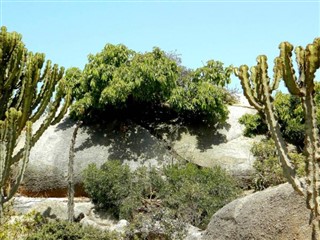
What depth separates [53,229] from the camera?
1343 centimetres

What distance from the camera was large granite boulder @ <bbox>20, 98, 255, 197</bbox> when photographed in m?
20.0

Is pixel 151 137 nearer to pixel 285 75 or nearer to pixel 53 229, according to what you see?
pixel 53 229

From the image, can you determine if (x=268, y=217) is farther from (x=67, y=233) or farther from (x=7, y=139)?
(x=67, y=233)

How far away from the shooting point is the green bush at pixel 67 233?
43.3ft

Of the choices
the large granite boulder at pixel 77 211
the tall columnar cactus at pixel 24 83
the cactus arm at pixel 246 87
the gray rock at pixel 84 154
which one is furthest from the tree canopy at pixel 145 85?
the cactus arm at pixel 246 87

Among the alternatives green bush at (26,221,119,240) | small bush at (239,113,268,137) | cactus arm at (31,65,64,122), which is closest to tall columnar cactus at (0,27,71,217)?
cactus arm at (31,65,64,122)

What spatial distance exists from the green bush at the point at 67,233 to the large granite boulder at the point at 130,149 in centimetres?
603

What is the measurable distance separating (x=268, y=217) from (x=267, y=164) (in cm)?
882

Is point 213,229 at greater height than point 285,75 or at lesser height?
lesser

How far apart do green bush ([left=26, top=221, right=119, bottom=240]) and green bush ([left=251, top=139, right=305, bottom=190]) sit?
590 cm

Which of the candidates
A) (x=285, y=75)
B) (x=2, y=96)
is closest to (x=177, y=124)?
(x=2, y=96)

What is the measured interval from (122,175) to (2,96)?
7476mm

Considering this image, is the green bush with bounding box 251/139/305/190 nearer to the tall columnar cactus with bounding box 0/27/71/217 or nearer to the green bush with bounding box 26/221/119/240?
the green bush with bounding box 26/221/119/240

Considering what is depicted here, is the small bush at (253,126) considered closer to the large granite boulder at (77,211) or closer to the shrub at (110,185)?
the shrub at (110,185)
